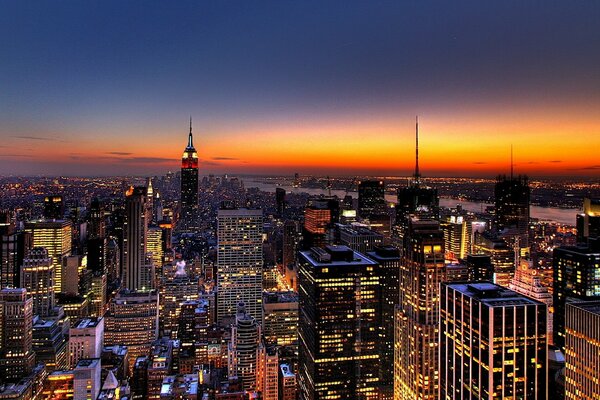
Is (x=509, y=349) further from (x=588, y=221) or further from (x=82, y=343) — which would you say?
(x=82, y=343)

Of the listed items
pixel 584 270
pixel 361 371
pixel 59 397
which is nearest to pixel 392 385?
pixel 361 371

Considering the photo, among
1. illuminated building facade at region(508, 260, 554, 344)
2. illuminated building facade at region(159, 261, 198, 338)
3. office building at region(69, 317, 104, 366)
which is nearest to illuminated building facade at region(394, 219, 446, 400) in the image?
illuminated building facade at region(508, 260, 554, 344)

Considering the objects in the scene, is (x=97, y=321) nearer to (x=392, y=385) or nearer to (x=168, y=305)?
(x=168, y=305)

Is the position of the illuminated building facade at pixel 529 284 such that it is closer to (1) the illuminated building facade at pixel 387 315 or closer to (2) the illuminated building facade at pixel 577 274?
(2) the illuminated building facade at pixel 577 274

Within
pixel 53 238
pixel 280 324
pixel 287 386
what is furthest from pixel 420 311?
pixel 53 238

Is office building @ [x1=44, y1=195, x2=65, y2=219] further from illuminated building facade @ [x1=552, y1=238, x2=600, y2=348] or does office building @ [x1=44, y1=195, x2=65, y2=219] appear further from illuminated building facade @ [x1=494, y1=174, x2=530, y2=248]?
illuminated building facade @ [x1=552, y1=238, x2=600, y2=348]

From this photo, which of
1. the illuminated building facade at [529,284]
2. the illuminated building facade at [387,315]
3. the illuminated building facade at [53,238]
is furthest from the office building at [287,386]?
the illuminated building facade at [53,238]
